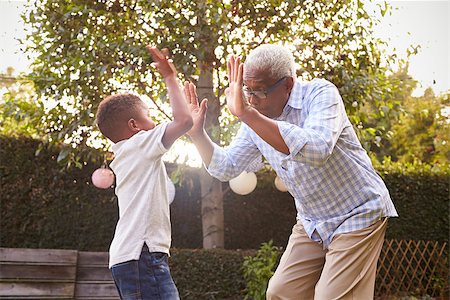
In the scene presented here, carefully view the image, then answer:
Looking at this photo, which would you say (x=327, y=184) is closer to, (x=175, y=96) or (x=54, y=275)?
(x=175, y=96)

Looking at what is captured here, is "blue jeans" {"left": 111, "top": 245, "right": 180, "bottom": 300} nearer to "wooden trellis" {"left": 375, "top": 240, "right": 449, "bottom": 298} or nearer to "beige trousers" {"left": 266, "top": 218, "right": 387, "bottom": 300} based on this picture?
"beige trousers" {"left": 266, "top": 218, "right": 387, "bottom": 300}

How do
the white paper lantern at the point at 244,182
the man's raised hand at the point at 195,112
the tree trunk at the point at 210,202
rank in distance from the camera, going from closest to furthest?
the man's raised hand at the point at 195,112 → the white paper lantern at the point at 244,182 → the tree trunk at the point at 210,202

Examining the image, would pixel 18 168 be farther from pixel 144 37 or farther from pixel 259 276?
pixel 259 276

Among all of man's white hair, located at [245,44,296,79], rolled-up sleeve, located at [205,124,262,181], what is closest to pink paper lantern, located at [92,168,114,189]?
rolled-up sleeve, located at [205,124,262,181]

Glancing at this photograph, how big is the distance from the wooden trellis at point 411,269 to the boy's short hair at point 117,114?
4.70m

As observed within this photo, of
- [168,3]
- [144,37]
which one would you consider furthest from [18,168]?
[168,3]

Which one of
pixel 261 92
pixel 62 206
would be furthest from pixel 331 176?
pixel 62 206

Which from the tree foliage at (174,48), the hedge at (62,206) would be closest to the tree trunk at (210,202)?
the tree foliage at (174,48)

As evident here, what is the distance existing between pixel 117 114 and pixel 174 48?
109 inches

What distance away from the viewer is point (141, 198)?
2.20 meters

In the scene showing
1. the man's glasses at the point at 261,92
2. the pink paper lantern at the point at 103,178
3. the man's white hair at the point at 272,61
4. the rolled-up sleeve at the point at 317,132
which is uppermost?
the man's white hair at the point at 272,61

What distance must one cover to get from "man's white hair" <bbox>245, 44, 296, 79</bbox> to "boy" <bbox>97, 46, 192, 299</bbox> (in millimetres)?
272

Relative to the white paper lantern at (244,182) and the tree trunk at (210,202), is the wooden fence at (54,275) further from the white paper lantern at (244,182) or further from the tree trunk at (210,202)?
the white paper lantern at (244,182)

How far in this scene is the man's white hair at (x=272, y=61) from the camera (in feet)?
6.95
